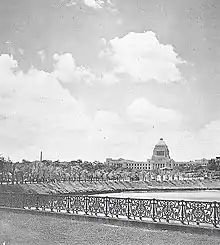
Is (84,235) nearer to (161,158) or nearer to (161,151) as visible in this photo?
(161,158)

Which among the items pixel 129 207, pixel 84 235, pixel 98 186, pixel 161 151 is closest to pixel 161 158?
pixel 161 151

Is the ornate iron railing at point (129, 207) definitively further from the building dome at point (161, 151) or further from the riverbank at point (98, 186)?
the building dome at point (161, 151)

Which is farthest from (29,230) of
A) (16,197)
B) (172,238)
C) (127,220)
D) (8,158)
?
(8,158)

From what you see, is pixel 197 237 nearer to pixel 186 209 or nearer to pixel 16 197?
pixel 186 209

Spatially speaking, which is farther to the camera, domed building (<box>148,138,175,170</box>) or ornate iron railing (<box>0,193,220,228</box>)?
domed building (<box>148,138,175,170</box>)

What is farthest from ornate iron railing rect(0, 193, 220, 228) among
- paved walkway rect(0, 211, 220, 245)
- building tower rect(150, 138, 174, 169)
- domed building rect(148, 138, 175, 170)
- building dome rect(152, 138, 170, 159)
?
building dome rect(152, 138, 170, 159)

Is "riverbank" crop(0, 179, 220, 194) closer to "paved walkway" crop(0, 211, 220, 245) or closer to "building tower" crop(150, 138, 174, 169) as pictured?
"paved walkway" crop(0, 211, 220, 245)
